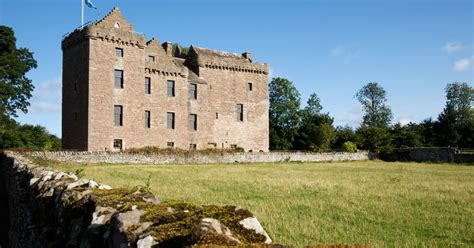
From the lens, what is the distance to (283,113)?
73.6 metres

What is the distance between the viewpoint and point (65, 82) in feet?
140

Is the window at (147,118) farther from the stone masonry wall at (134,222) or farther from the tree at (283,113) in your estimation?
the stone masonry wall at (134,222)

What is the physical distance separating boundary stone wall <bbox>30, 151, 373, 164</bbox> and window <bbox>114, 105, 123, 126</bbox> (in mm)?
5241

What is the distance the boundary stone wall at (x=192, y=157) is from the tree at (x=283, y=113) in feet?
60.3

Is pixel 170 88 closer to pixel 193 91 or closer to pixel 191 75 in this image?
pixel 193 91

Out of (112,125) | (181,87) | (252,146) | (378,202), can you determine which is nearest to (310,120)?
(252,146)

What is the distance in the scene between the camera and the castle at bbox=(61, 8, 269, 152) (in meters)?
39.2

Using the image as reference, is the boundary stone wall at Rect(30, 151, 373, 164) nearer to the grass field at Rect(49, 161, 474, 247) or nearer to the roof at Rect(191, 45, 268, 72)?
the roof at Rect(191, 45, 268, 72)

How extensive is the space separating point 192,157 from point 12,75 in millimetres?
25113

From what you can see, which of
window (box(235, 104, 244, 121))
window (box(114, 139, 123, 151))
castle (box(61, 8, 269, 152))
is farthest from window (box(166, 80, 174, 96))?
window (box(235, 104, 244, 121))

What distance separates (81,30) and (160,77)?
8.87 meters

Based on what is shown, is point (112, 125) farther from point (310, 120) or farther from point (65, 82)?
point (310, 120)

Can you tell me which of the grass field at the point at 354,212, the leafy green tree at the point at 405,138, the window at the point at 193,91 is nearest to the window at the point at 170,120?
the window at the point at 193,91

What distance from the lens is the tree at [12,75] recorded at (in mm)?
47375
